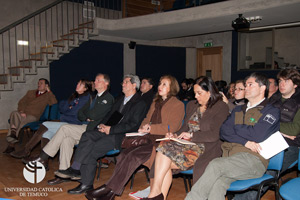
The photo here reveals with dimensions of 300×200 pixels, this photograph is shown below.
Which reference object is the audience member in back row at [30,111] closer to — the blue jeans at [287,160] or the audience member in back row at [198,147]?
the audience member in back row at [198,147]

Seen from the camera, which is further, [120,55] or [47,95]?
[120,55]

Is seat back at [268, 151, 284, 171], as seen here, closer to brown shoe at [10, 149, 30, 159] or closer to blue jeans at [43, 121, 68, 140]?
blue jeans at [43, 121, 68, 140]

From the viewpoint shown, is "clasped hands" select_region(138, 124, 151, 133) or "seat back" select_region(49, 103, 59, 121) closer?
"clasped hands" select_region(138, 124, 151, 133)

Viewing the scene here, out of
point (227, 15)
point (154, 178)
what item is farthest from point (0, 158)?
point (227, 15)

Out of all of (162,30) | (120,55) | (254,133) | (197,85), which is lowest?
(254,133)

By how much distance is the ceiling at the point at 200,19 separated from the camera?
6.07 metres

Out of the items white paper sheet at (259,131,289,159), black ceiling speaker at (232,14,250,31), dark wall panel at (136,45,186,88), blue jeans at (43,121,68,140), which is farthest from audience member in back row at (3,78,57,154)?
dark wall panel at (136,45,186,88)

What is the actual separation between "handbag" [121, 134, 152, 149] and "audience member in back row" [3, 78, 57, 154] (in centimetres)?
269

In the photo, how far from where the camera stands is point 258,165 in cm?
221

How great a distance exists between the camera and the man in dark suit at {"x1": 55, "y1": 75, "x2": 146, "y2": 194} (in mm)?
3102

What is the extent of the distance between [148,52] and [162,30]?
82.0 inches

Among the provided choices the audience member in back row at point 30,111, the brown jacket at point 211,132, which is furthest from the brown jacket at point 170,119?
the audience member in back row at point 30,111

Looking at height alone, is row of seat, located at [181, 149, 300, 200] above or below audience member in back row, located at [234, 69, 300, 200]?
below

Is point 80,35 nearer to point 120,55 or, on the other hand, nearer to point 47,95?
point 120,55
